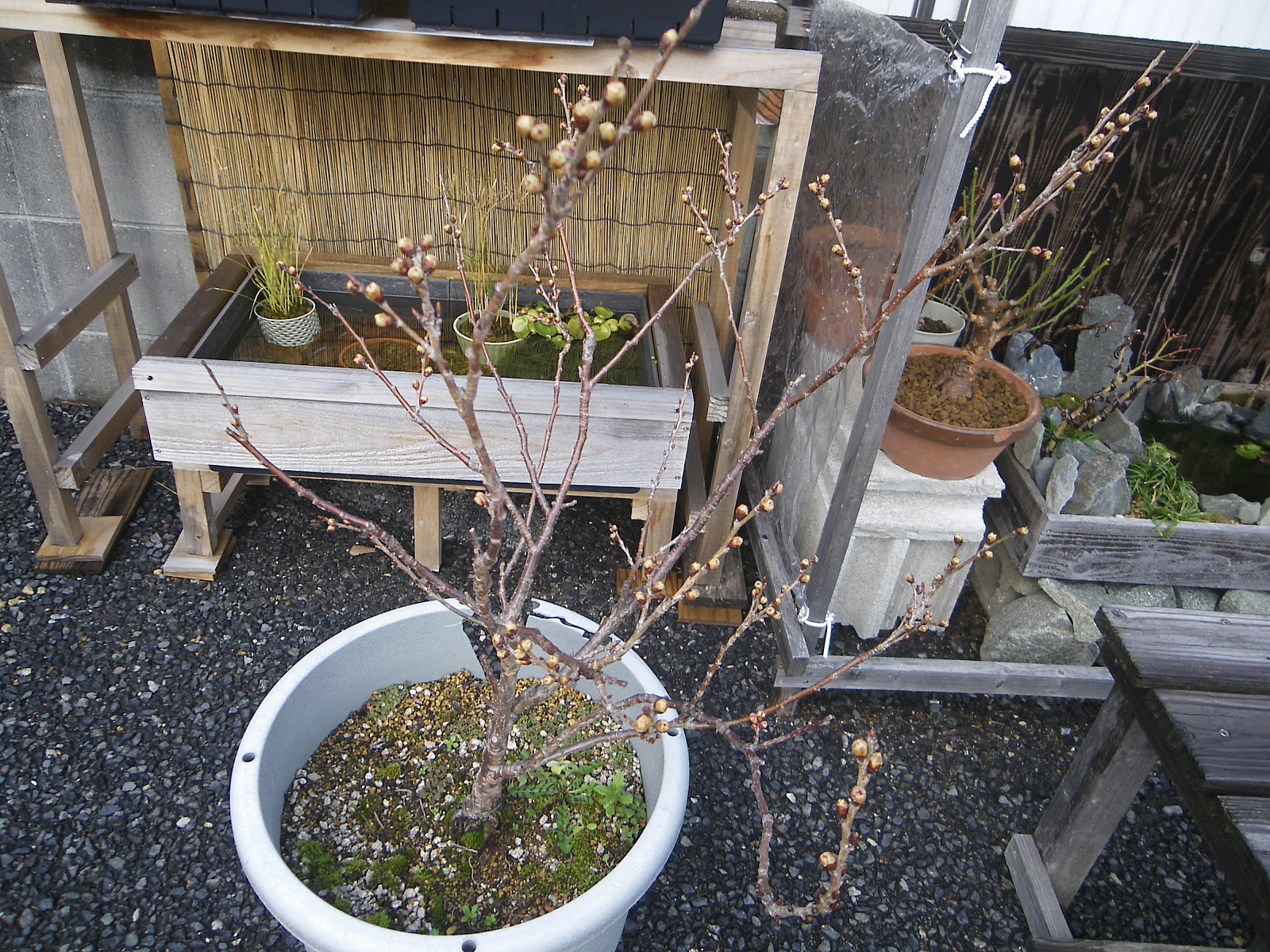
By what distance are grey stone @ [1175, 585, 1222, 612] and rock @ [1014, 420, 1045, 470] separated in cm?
45

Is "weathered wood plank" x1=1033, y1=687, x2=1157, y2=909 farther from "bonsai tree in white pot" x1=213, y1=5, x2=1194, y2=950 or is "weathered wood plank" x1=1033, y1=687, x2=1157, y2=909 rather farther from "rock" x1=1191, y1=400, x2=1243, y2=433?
"rock" x1=1191, y1=400, x2=1243, y2=433

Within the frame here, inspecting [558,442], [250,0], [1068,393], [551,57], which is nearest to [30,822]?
[558,442]

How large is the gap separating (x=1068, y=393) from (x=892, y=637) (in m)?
1.60

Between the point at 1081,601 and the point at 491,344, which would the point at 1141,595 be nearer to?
the point at 1081,601

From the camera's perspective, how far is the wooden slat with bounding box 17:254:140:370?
1908 millimetres

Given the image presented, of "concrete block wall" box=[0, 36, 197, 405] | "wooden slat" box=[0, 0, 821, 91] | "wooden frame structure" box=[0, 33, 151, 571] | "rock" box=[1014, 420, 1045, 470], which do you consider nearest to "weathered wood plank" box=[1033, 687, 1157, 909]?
"rock" box=[1014, 420, 1045, 470]

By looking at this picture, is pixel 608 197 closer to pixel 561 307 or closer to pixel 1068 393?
pixel 561 307

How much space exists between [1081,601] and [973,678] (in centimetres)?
38

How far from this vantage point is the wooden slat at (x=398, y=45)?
1588 mm

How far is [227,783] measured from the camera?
5.61 ft

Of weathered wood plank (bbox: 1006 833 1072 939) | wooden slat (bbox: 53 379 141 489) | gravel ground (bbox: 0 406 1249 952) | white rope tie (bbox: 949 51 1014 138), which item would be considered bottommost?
gravel ground (bbox: 0 406 1249 952)

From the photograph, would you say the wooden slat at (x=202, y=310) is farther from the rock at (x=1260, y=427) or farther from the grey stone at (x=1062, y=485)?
the rock at (x=1260, y=427)

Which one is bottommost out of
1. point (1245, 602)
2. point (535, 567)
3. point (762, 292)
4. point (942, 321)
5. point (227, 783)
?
point (227, 783)

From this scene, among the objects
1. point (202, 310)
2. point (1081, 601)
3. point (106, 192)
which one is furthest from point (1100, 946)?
point (106, 192)
